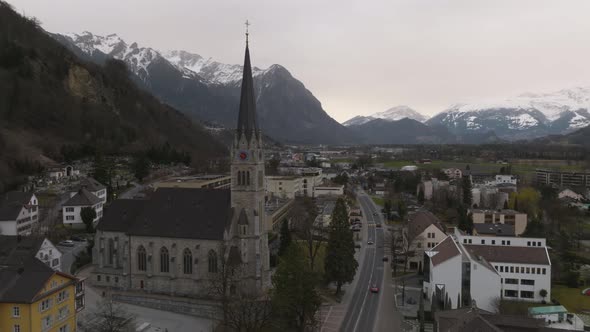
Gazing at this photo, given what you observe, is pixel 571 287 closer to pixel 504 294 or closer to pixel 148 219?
pixel 504 294

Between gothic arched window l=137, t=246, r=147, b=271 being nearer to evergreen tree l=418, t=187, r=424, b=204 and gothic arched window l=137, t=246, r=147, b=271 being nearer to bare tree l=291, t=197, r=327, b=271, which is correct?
bare tree l=291, t=197, r=327, b=271

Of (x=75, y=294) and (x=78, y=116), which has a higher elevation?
(x=78, y=116)

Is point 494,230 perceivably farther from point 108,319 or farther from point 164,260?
point 108,319

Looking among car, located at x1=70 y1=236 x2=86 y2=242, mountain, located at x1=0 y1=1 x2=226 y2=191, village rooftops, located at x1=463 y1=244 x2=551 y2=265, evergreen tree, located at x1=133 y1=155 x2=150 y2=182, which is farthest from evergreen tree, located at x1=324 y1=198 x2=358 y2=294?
mountain, located at x1=0 y1=1 x2=226 y2=191

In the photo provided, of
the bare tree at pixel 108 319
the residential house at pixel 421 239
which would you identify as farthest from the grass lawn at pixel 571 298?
the bare tree at pixel 108 319

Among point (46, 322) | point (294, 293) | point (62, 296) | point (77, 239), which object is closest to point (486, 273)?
point (294, 293)

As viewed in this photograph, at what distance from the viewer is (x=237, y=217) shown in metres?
50.2

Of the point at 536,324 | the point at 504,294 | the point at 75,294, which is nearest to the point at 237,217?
the point at 75,294

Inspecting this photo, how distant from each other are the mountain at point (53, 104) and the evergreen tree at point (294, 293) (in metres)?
83.2

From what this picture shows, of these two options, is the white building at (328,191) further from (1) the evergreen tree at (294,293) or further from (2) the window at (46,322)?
(2) the window at (46,322)

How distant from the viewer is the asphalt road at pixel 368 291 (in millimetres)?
45969

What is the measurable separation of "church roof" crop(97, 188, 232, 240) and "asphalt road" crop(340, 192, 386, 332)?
16.7 meters

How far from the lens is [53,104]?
132 meters

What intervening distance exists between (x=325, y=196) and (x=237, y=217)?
80164 millimetres
